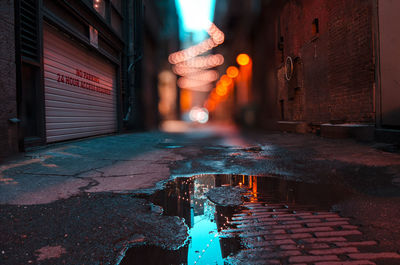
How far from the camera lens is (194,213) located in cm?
224

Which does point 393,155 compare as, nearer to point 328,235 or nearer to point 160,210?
point 328,235

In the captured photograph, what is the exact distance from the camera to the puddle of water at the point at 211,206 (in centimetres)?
152

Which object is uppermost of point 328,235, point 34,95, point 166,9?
point 166,9

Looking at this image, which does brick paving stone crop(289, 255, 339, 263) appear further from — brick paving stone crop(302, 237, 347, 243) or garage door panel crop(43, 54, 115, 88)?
garage door panel crop(43, 54, 115, 88)

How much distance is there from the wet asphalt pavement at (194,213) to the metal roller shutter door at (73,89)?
3.09 metres

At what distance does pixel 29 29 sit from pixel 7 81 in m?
1.63

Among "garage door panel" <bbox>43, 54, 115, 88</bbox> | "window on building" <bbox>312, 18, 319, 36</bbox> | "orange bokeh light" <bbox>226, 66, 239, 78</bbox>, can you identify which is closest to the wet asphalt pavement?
"garage door panel" <bbox>43, 54, 115, 88</bbox>

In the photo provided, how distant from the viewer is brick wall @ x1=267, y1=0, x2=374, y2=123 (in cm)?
708

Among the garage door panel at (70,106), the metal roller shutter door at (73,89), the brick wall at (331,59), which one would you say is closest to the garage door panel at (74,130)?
the metal roller shutter door at (73,89)

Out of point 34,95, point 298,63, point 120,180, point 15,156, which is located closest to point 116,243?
point 120,180

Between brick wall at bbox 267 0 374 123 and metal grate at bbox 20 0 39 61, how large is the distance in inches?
329

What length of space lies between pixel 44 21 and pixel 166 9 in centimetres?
2111

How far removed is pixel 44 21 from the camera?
6.34 meters

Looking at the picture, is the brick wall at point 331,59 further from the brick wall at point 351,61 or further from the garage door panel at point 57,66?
the garage door panel at point 57,66
